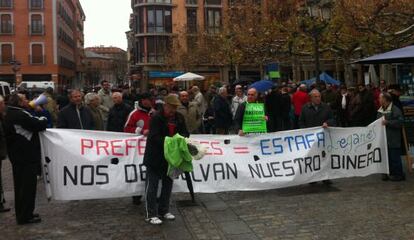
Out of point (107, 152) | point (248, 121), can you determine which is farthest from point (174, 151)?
point (248, 121)

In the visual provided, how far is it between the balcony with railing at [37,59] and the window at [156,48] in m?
15.1

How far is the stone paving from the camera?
21.8 feet

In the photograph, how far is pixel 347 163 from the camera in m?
9.44

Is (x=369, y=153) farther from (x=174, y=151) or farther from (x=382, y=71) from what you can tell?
(x=382, y=71)

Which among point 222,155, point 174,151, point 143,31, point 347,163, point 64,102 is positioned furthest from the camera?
point 143,31

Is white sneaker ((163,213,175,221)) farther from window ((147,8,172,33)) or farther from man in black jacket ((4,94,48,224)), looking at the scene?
window ((147,8,172,33))

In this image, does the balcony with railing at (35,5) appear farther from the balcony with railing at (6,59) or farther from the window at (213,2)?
the window at (213,2)

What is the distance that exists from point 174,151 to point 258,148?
2337 mm

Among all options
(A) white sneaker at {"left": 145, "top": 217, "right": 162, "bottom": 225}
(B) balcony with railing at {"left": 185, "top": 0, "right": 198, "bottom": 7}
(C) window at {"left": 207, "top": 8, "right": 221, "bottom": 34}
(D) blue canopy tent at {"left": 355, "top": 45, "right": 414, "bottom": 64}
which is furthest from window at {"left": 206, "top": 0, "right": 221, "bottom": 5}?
(A) white sneaker at {"left": 145, "top": 217, "right": 162, "bottom": 225}

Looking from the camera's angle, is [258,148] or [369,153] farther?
[369,153]

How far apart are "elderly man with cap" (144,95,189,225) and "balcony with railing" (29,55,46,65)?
63861mm

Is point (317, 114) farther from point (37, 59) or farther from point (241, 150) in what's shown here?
point (37, 59)

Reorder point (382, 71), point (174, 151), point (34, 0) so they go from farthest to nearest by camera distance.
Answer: point (34, 0) → point (382, 71) → point (174, 151)

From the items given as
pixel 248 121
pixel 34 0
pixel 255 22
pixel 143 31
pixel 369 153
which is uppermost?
pixel 34 0
